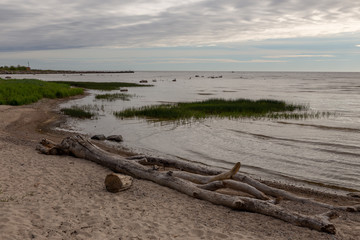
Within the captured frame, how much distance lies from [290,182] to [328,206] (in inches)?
102

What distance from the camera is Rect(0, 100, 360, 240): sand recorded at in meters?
5.94

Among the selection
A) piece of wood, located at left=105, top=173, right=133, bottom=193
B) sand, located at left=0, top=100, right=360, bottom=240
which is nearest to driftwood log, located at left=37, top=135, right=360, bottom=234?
sand, located at left=0, top=100, right=360, bottom=240

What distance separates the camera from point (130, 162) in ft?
33.8

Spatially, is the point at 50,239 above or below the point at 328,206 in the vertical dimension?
above

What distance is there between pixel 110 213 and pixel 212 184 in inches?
123

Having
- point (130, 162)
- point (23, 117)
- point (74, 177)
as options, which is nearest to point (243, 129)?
point (130, 162)

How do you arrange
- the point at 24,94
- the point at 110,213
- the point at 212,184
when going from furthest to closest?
the point at 24,94 < the point at 212,184 < the point at 110,213

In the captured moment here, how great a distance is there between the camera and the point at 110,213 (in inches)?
271

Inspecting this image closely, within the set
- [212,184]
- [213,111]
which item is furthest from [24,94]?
[212,184]

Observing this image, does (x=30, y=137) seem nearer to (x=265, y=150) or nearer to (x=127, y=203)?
(x=127, y=203)

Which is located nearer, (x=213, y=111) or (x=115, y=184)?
(x=115, y=184)

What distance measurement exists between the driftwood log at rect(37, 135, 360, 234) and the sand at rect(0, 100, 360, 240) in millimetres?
192

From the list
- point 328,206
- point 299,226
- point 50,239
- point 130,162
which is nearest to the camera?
point 50,239

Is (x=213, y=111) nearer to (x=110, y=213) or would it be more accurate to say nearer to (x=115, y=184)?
(x=115, y=184)
